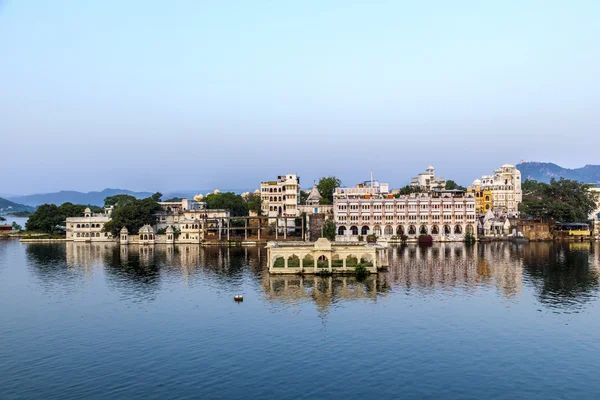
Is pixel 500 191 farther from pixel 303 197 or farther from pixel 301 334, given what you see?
pixel 301 334

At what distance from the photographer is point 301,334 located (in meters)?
39.8

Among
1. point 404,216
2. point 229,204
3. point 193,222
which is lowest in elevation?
point 193,222

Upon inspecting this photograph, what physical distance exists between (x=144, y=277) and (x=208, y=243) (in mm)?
43197

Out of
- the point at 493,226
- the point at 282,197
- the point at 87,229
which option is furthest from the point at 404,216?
the point at 87,229

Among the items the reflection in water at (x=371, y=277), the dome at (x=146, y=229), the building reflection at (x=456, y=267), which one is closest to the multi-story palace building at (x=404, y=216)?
the reflection in water at (x=371, y=277)

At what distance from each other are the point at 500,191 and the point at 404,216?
3843cm

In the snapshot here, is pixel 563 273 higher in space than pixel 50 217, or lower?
lower

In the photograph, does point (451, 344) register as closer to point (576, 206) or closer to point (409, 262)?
point (409, 262)

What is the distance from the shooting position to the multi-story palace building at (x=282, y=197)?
12119 cm

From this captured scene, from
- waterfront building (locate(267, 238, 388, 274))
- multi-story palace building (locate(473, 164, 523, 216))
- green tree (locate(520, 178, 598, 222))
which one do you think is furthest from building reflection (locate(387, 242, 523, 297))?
multi-story palace building (locate(473, 164, 523, 216))

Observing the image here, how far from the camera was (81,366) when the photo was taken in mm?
33562

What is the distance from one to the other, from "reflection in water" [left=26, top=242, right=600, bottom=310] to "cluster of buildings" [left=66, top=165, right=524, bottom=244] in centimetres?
894

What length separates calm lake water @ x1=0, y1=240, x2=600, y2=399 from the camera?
30531mm

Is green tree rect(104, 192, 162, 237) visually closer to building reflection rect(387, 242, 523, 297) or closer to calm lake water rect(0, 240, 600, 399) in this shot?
calm lake water rect(0, 240, 600, 399)
